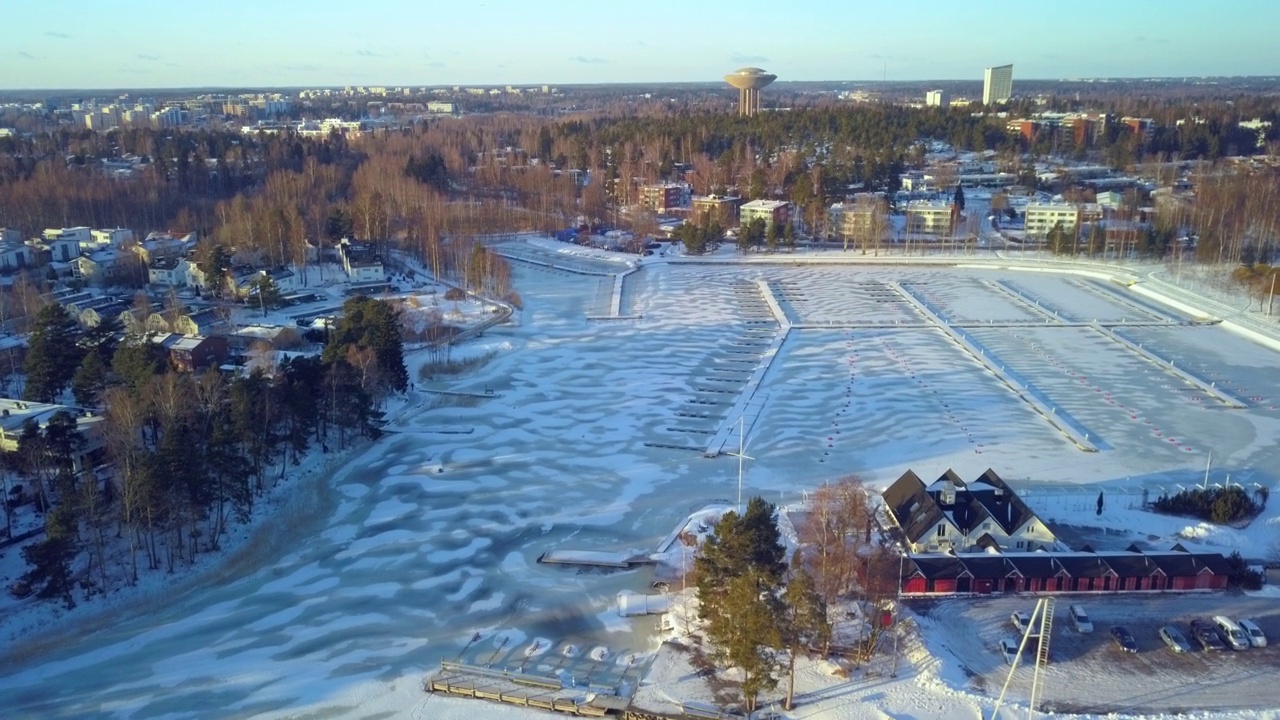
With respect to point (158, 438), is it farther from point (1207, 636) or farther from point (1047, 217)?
point (1047, 217)

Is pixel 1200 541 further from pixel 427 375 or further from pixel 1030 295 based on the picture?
pixel 1030 295

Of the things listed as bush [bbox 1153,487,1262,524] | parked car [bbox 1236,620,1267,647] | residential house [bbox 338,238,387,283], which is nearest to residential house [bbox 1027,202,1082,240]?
residential house [bbox 338,238,387,283]

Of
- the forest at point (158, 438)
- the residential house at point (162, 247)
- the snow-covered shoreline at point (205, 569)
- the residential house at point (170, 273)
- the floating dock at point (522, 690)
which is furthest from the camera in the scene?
the residential house at point (162, 247)

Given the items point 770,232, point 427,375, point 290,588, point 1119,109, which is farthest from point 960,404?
point 1119,109

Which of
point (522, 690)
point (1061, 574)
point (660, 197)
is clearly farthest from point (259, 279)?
point (660, 197)

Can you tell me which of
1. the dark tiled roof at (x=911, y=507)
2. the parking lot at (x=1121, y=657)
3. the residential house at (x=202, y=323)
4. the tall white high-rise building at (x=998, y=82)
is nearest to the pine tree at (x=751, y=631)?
the parking lot at (x=1121, y=657)

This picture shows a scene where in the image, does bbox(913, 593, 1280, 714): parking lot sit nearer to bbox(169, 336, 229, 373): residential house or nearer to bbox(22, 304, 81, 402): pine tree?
bbox(169, 336, 229, 373): residential house

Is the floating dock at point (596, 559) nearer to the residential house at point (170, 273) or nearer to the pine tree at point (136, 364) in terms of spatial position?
the pine tree at point (136, 364)
